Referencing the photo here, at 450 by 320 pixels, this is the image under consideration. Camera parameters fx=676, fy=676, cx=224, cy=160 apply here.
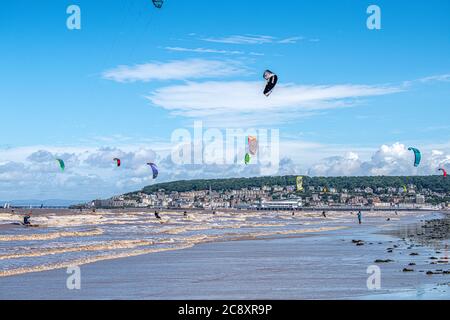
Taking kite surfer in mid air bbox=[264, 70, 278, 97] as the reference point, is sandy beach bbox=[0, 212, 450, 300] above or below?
below

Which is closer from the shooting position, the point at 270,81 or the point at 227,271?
the point at 227,271

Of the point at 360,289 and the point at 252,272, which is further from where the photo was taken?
the point at 252,272

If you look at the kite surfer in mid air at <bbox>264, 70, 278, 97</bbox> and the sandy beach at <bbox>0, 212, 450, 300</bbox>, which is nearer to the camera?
the sandy beach at <bbox>0, 212, 450, 300</bbox>

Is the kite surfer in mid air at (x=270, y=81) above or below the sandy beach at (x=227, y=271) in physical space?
above

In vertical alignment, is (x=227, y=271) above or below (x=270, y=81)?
below

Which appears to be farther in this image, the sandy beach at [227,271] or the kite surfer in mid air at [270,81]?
the kite surfer in mid air at [270,81]

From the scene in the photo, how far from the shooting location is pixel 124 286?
54.5 feet
